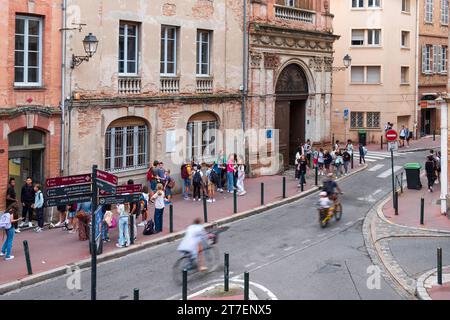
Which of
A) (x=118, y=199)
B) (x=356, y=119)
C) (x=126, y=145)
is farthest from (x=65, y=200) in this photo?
(x=356, y=119)

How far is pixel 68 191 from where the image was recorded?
11.4 metres

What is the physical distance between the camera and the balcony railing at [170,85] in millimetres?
24859

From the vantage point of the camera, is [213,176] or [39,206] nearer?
[39,206]

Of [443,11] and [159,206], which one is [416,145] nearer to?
[443,11]

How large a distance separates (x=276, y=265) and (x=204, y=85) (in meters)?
12.9

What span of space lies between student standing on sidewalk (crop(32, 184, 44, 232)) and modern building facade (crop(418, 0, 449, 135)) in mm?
35254

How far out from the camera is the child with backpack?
944 inches

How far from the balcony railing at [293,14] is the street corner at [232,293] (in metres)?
19.2

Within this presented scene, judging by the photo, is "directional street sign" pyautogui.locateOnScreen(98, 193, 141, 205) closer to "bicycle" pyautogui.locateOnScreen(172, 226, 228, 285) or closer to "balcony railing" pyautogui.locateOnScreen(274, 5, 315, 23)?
"bicycle" pyautogui.locateOnScreen(172, 226, 228, 285)

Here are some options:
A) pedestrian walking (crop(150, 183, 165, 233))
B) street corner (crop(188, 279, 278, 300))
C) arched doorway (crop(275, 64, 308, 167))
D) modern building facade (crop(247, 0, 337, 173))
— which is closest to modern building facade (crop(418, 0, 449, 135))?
modern building facade (crop(247, 0, 337, 173))

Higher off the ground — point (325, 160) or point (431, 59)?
point (431, 59)

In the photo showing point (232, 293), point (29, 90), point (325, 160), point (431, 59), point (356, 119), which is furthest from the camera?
point (431, 59)

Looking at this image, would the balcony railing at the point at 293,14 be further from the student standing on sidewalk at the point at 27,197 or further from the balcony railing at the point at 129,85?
the student standing on sidewalk at the point at 27,197

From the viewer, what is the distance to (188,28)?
A: 25812 millimetres
